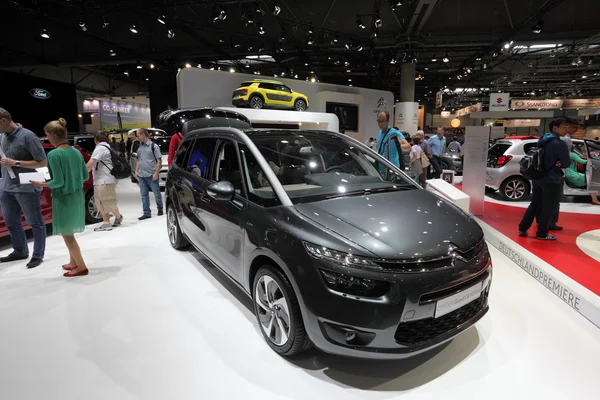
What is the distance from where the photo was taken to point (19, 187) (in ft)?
12.5

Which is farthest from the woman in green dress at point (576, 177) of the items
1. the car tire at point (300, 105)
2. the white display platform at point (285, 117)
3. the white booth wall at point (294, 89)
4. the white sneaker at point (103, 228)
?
the white booth wall at point (294, 89)

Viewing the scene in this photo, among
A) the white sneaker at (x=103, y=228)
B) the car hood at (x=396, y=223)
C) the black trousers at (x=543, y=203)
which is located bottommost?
the white sneaker at (x=103, y=228)

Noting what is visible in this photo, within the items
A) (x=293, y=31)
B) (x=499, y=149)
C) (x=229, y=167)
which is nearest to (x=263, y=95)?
(x=293, y=31)

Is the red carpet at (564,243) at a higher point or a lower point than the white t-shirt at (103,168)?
lower

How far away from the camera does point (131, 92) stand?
2547 cm

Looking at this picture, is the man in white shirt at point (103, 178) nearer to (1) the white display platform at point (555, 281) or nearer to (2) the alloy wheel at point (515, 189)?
(1) the white display platform at point (555, 281)

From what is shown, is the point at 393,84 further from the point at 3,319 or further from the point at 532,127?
the point at 3,319

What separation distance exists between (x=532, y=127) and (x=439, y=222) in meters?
33.6

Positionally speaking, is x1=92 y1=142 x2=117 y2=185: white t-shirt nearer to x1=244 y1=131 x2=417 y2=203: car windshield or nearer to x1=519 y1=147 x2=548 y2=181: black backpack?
x1=244 y1=131 x2=417 y2=203: car windshield

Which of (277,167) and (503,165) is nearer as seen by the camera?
(277,167)

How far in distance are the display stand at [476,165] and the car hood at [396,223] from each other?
12.7ft

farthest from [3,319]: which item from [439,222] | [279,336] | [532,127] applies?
[532,127]

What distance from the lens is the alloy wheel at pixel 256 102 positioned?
10.8 meters

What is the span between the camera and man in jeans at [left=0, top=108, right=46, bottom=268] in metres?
3.66
